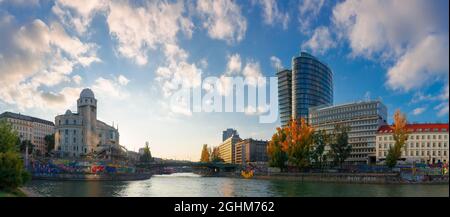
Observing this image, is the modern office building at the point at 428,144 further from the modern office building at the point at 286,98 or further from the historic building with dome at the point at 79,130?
the historic building with dome at the point at 79,130

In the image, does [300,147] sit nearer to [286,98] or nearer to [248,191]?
[248,191]

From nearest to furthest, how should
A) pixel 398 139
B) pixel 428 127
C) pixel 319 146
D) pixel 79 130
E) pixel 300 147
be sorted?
pixel 398 139 → pixel 300 147 → pixel 319 146 → pixel 428 127 → pixel 79 130

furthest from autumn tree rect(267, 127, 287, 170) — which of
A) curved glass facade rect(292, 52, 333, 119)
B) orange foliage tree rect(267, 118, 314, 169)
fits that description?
curved glass facade rect(292, 52, 333, 119)

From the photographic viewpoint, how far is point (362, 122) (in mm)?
138500

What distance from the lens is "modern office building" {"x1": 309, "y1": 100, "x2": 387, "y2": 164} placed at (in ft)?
441

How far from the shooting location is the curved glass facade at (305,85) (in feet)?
596

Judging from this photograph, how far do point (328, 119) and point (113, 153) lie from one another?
90782 millimetres

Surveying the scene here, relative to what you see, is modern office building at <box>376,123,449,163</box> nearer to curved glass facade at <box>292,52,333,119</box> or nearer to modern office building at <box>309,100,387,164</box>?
modern office building at <box>309,100,387,164</box>

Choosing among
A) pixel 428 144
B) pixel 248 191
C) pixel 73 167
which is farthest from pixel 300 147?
pixel 73 167

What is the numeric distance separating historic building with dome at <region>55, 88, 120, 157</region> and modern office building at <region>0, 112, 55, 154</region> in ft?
81.4

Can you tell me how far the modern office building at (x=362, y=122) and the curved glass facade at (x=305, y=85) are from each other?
98.1ft

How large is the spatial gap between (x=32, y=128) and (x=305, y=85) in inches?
5325
